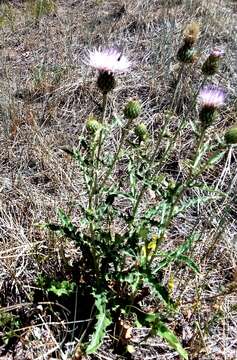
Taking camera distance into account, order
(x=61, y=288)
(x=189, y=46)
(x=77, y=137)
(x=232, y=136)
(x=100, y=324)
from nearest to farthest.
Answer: (x=232, y=136) → (x=100, y=324) → (x=189, y=46) → (x=61, y=288) → (x=77, y=137)

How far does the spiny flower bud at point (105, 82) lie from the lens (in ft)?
7.56

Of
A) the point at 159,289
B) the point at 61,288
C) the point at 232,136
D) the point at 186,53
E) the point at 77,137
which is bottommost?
the point at 61,288

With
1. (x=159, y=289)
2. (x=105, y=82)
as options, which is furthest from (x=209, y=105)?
(x=159, y=289)

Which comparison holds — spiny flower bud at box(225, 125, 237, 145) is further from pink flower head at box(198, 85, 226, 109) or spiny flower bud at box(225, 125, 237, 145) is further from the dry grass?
the dry grass

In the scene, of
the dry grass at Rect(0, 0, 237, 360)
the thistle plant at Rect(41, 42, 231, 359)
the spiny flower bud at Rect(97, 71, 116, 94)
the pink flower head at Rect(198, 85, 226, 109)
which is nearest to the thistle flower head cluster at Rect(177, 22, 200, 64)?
the thistle plant at Rect(41, 42, 231, 359)

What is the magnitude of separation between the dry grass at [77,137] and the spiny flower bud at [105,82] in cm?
87

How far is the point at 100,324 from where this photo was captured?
229cm

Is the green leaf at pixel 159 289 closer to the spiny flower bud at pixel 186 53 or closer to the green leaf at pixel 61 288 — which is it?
the green leaf at pixel 61 288

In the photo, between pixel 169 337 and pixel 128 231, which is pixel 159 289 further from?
pixel 128 231

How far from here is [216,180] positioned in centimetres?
349

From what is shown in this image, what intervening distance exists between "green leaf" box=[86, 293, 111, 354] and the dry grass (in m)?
0.25

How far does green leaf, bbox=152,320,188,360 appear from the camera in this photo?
2.29 m

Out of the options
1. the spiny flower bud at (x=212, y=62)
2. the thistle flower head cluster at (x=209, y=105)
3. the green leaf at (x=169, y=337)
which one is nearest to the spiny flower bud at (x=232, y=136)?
the thistle flower head cluster at (x=209, y=105)

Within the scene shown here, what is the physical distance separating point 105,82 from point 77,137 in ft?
5.22
